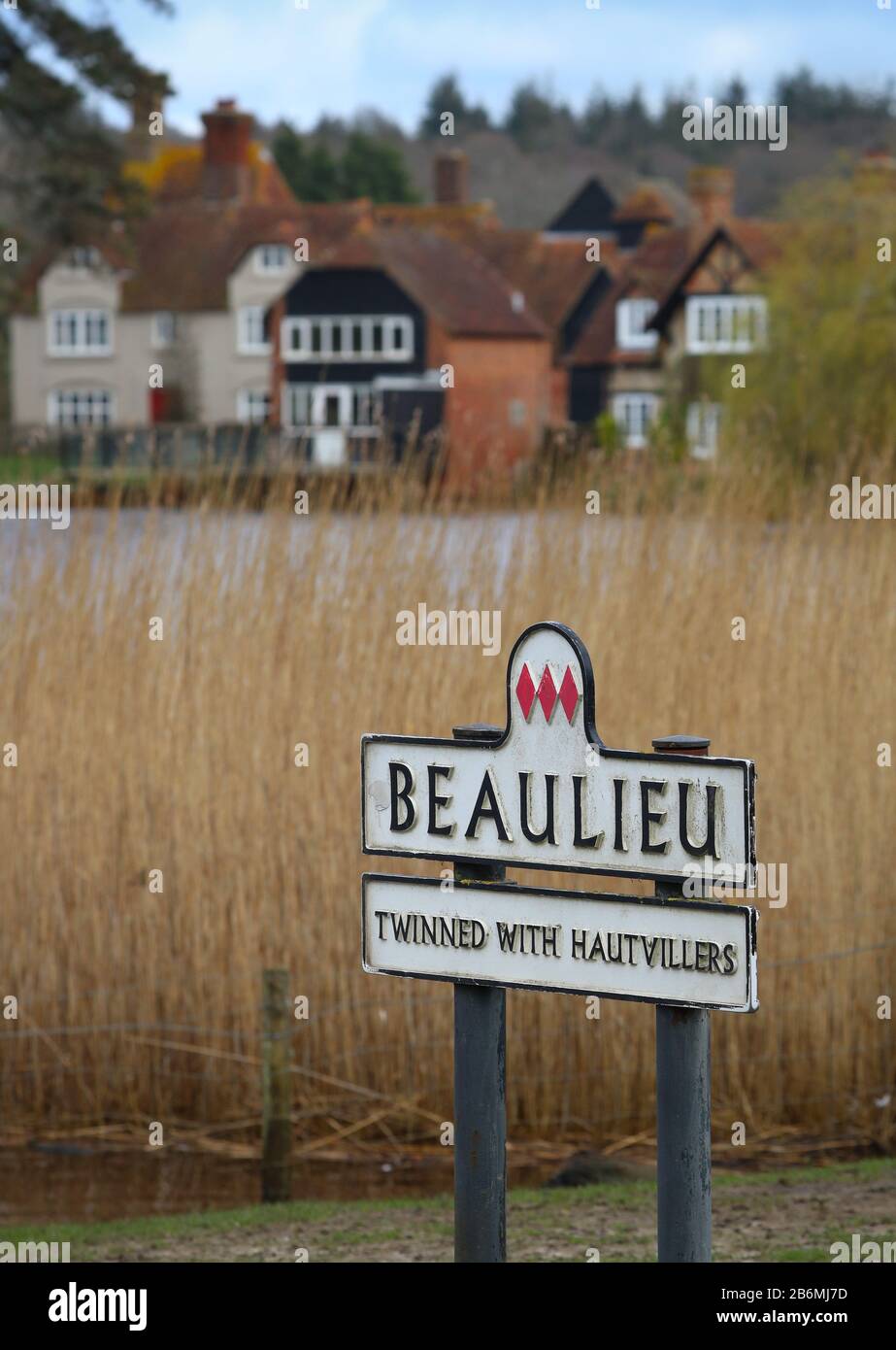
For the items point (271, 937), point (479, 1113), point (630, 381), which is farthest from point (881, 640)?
point (630, 381)

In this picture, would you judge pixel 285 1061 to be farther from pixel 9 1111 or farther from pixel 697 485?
pixel 697 485

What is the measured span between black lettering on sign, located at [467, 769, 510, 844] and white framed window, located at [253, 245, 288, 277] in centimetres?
4848

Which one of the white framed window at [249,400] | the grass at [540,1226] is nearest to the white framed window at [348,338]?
the white framed window at [249,400]

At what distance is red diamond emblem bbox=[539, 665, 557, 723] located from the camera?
3062mm

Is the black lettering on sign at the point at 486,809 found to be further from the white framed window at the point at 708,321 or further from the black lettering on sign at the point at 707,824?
the white framed window at the point at 708,321

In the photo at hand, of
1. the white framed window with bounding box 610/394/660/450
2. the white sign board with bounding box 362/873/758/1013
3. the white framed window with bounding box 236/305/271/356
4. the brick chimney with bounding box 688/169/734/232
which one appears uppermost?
the brick chimney with bounding box 688/169/734/232

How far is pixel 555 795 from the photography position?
3043mm

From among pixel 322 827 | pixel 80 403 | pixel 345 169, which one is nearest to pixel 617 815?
pixel 322 827

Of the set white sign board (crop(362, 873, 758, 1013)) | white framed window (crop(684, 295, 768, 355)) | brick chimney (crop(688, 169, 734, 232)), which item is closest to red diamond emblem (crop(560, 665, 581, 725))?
white sign board (crop(362, 873, 758, 1013))

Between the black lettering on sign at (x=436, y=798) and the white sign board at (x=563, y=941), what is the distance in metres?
0.08

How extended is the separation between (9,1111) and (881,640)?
3.61 metres

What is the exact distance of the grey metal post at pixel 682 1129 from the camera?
9.71ft

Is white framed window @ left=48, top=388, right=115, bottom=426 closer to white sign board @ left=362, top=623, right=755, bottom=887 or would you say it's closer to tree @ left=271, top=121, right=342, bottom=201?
tree @ left=271, top=121, right=342, bottom=201

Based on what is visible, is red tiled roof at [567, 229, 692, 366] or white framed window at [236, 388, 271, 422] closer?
white framed window at [236, 388, 271, 422]
